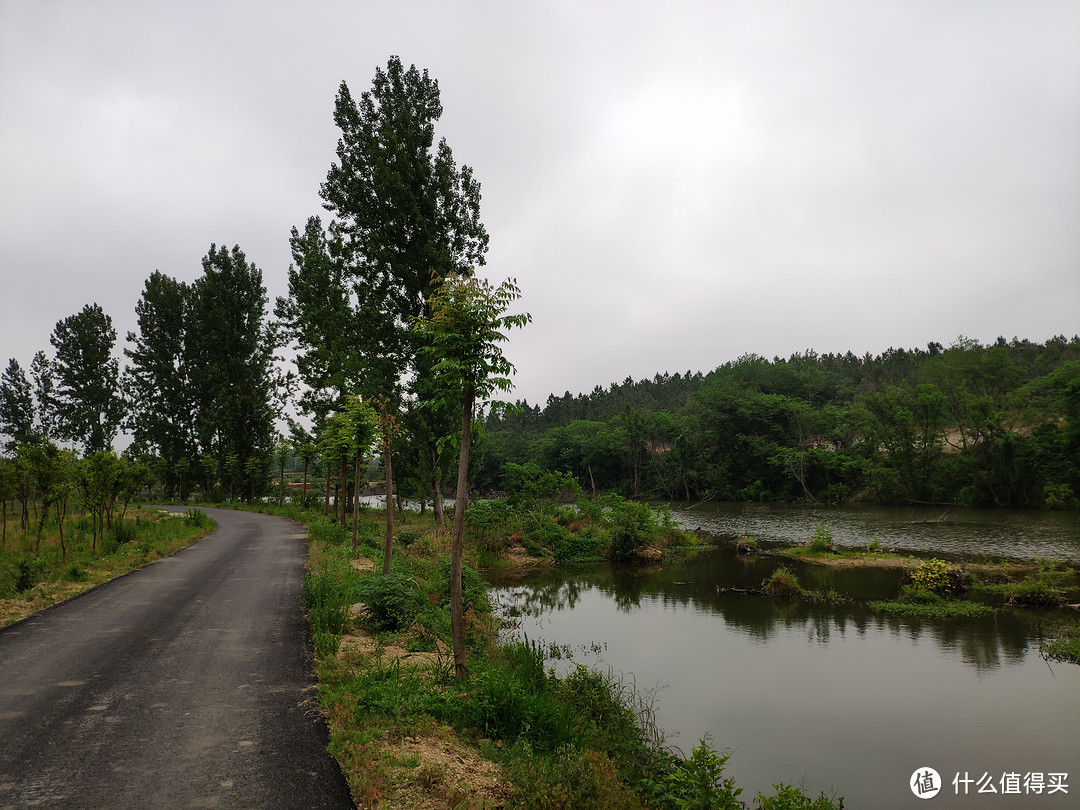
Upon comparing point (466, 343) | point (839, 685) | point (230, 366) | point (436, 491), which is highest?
point (230, 366)

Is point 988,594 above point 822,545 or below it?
below

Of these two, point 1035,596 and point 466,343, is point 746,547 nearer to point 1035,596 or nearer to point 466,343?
point 1035,596

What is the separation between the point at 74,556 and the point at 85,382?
42049 mm

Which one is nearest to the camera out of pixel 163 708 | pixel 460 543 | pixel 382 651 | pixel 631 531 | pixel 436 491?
pixel 163 708

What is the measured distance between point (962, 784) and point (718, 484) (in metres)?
67.4

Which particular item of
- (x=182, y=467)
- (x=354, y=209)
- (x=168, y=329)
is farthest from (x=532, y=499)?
(x=168, y=329)

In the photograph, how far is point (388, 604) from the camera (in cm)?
1097

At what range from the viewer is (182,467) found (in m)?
43.4

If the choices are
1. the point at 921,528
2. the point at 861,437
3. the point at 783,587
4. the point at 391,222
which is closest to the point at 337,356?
the point at 391,222

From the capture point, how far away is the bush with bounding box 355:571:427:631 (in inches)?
428

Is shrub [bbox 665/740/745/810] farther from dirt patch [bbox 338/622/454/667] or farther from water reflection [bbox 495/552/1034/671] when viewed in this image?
water reflection [bbox 495/552/1034/671]

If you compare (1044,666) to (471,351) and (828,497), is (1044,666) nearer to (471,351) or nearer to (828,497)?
(471,351)

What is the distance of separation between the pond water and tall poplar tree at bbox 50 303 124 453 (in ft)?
154

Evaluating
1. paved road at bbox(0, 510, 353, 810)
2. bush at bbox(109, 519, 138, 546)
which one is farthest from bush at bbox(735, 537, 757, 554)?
bush at bbox(109, 519, 138, 546)
